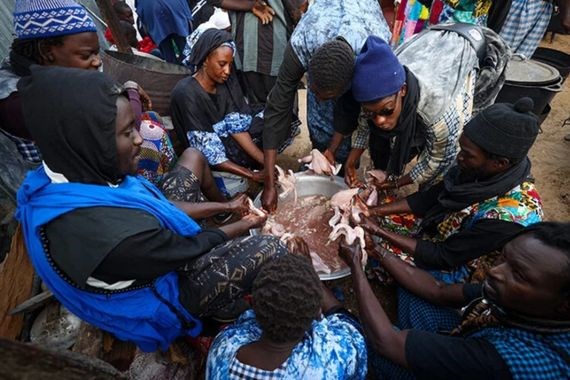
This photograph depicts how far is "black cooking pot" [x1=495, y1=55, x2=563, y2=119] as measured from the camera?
9.65 feet

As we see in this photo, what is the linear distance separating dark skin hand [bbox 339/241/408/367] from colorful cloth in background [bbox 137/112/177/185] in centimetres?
153

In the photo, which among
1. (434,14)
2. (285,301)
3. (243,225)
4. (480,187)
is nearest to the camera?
(285,301)

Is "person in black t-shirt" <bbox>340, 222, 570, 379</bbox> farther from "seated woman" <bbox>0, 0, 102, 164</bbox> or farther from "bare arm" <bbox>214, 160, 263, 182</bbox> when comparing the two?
"seated woman" <bbox>0, 0, 102, 164</bbox>

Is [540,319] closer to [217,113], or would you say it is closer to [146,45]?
[217,113]

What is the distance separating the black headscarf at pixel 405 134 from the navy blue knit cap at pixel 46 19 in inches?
71.4

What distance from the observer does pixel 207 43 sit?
2623mm

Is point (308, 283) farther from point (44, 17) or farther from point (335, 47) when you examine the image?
point (44, 17)

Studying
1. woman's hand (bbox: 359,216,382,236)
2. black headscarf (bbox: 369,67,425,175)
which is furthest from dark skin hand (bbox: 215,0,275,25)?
woman's hand (bbox: 359,216,382,236)

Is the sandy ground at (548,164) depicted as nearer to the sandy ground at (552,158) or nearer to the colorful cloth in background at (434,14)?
the sandy ground at (552,158)

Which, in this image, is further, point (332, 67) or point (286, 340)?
point (332, 67)

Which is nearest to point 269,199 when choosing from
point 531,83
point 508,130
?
point 508,130

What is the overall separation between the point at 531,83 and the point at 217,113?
2570 millimetres

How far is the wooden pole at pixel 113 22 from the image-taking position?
3414 mm

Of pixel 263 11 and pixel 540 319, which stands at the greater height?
pixel 263 11
